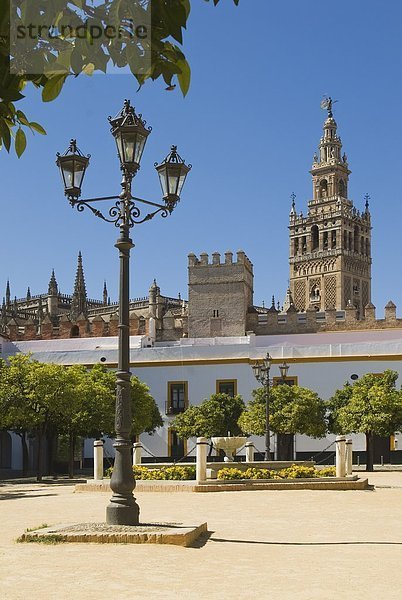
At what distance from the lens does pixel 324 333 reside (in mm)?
40750

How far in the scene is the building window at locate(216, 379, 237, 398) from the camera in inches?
1443

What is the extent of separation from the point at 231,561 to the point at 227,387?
96.8 ft

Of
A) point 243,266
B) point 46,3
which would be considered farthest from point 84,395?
point 46,3

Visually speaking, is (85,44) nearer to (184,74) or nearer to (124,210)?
(184,74)

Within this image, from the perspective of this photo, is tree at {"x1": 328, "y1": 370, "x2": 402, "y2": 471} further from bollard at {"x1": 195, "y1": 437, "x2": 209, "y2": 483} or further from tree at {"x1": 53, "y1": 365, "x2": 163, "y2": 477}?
bollard at {"x1": 195, "y1": 437, "x2": 209, "y2": 483}

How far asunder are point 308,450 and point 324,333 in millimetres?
7367

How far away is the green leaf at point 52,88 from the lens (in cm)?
330

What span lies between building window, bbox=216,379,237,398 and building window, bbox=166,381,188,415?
1.43 meters

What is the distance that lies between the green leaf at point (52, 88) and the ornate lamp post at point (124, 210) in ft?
20.2

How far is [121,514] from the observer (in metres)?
9.02

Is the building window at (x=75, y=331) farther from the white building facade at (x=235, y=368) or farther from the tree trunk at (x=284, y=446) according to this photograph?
the tree trunk at (x=284, y=446)

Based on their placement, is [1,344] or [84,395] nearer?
[84,395]

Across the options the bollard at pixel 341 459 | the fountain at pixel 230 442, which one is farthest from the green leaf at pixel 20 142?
the fountain at pixel 230 442

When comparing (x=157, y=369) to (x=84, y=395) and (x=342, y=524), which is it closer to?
(x=84, y=395)
